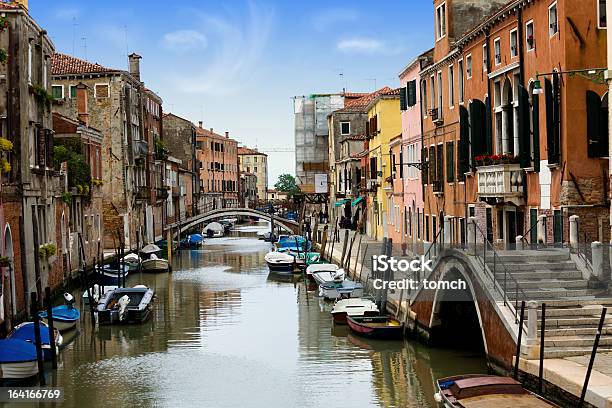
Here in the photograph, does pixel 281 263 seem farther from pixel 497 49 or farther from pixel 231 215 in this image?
pixel 231 215

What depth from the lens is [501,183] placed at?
59.6 ft

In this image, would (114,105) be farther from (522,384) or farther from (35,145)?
(522,384)

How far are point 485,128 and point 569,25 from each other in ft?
15.0

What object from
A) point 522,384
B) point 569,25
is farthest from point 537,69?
point 522,384

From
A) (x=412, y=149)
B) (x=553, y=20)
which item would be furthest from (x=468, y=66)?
(x=412, y=149)

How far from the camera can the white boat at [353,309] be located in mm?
21359

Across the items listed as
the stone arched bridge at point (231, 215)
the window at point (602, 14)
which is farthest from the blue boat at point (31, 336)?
the stone arched bridge at point (231, 215)

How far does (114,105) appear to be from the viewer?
41531 millimetres

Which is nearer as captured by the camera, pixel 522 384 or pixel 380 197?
pixel 522 384

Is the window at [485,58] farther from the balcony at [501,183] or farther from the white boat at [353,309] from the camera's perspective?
the white boat at [353,309]

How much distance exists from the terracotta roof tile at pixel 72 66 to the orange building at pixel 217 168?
3530cm

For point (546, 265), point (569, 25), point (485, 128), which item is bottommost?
point (546, 265)

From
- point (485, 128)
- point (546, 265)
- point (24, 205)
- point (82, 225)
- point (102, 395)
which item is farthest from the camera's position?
point (82, 225)

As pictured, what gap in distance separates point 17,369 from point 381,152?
24456 mm
